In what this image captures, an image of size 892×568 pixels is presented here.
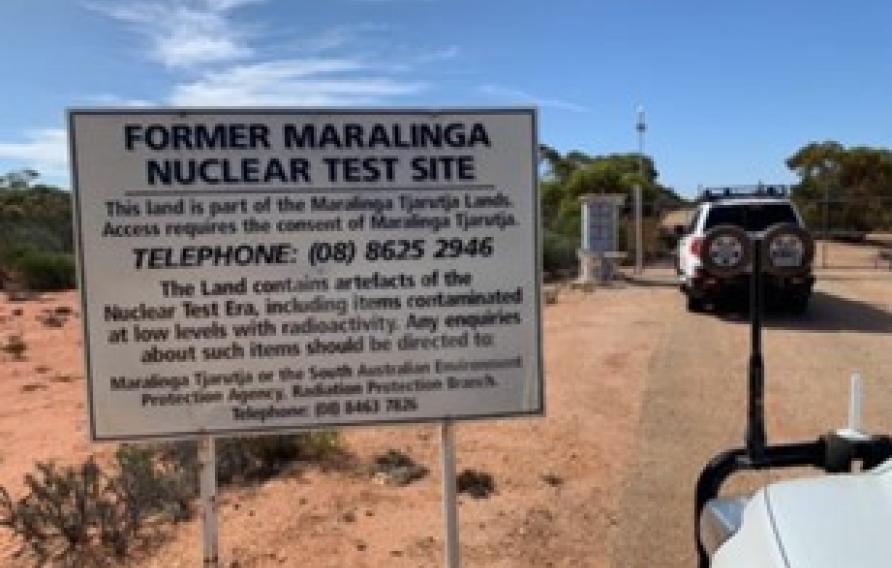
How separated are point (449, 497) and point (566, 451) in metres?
3.53

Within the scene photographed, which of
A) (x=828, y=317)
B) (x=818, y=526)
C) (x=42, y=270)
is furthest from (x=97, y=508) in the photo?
(x=42, y=270)

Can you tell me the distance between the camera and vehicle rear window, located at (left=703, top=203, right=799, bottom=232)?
17812 mm

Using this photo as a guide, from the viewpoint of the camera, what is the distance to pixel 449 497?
525cm

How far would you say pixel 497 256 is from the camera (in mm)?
5105

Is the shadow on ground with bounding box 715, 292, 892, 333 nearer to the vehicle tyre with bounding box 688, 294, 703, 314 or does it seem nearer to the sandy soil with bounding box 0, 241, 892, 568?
the sandy soil with bounding box 0, 241, 892, 568

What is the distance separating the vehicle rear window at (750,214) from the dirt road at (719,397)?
1506 mm

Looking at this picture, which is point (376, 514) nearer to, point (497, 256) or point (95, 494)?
point (95, 494)

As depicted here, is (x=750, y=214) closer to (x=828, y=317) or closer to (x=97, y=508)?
(x=828, y=317)

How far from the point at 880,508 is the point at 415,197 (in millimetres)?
2858

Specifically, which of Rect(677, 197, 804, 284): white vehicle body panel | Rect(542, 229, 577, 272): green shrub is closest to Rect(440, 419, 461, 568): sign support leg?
Rect(677, 197, 804, 284): white vehicle body panel

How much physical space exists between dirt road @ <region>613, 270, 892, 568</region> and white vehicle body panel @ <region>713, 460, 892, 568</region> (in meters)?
3.35

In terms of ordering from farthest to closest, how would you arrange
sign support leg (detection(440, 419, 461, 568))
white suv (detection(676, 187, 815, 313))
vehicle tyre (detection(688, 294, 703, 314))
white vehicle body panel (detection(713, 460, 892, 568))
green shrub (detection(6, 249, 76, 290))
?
1. green shrub (detection(6, 249, 76, 290))
2. vehicle tyre (detection(688, 294, 703, 314))
3. white suv (detection(676, 187, 815, 313))
4. sign support leg (detection(440, 419, 461, 568))
5. white vehicle body panel (detection(713, 460, 892, 568))

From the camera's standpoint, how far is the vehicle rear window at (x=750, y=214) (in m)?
17.8

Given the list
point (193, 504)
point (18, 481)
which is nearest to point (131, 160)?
point (193, 504)
